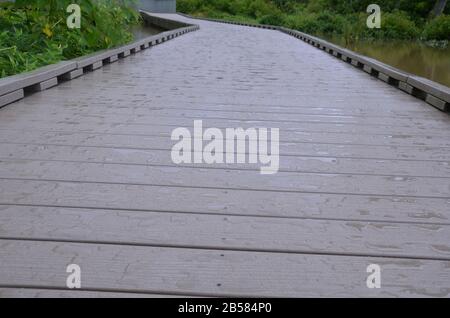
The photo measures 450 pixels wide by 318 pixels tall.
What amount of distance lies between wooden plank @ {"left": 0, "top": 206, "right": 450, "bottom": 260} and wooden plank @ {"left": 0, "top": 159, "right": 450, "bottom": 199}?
254 mm

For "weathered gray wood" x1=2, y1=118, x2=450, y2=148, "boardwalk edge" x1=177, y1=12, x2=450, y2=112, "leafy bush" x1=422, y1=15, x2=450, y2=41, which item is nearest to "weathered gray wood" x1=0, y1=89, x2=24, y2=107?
"weathered gray wood" x1=2, y1=118, x2=450, y2=148

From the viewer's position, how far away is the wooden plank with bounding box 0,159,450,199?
1633 millimetres

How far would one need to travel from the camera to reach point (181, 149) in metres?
2.02

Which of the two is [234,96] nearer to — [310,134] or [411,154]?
[310,134]

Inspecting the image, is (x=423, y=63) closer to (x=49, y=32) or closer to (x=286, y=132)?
(x=49, y=32)

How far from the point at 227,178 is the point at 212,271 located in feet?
2.06

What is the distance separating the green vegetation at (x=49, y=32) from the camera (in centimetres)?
399

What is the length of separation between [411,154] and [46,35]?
145 inches

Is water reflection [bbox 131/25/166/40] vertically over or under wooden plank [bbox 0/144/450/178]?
over

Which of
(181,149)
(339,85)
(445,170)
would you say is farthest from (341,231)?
(339,85)

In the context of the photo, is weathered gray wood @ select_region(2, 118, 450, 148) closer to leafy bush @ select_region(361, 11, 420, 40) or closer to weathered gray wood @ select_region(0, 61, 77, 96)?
weathered gray wood @ select_region(0, 61, 77, 96)

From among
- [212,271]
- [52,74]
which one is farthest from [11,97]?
[212,271]

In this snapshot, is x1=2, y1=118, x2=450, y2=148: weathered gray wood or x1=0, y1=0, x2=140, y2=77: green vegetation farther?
x1=0, y1=0, x2=140, y2=77: green vegetation

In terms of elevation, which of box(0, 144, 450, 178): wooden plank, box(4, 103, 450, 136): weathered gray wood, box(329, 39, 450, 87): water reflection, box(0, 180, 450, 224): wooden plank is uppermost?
box(4, 103, 450, 136): weathered gray wood
